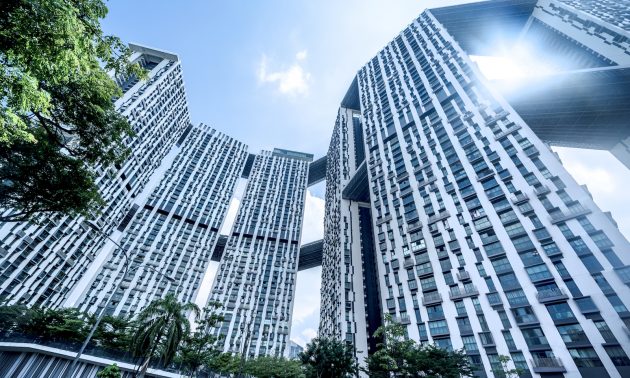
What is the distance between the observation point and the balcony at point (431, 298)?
3838 cm

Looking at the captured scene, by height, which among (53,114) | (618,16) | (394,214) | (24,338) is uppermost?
(618,16)

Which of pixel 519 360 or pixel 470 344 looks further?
pixel 470 344

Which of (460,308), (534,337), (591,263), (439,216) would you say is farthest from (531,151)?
(534,337)

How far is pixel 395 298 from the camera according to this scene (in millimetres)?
43844

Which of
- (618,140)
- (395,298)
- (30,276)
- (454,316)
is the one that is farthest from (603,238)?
(30,276)

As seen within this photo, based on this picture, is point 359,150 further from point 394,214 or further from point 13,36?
point 13,36

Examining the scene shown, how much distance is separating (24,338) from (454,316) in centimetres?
4809

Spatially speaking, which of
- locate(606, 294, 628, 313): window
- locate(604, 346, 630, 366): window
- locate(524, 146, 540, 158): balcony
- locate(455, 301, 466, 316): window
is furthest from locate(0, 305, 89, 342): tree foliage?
locate(524, 146, 540, 158): balcony

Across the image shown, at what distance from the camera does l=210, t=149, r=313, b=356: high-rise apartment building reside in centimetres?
7294

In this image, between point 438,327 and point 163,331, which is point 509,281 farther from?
point 163,331

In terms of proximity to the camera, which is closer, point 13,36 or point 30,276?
point 13,36

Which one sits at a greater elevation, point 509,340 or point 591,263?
A: point 591,263

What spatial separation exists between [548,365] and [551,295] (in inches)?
282

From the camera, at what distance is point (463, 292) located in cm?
3659
